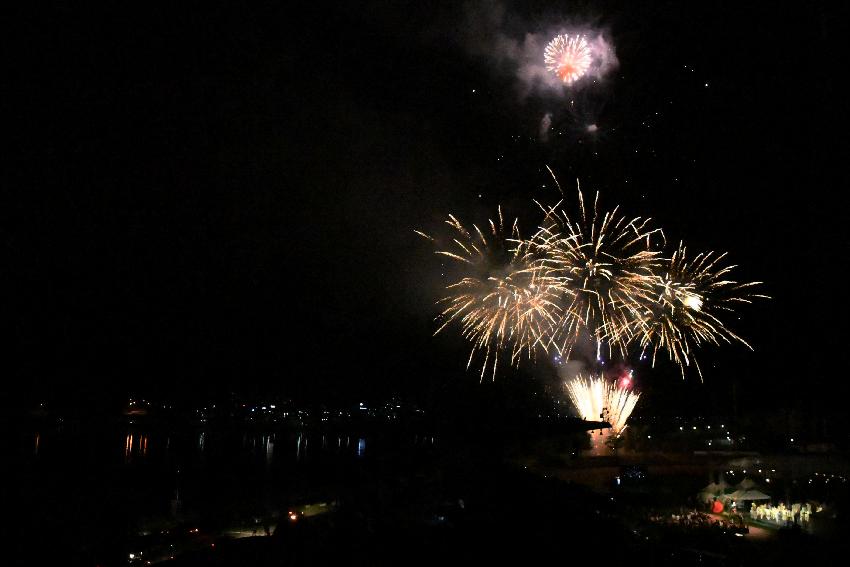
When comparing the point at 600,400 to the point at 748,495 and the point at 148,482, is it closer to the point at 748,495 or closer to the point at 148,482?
Answer: the point at 748,495

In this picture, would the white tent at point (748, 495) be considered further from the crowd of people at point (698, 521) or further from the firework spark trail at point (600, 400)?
the firework spark trail at point (600, 400)

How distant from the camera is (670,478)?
19.1m

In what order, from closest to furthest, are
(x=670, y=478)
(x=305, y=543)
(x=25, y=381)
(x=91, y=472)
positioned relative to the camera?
(x=305, y=543) < (x=670, y=478) < (x=91, y=472) < (x=25, y=381)

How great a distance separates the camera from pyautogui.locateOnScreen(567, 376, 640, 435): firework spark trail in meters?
26.2

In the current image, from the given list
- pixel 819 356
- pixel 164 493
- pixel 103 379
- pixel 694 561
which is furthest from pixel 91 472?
pixel 103 379

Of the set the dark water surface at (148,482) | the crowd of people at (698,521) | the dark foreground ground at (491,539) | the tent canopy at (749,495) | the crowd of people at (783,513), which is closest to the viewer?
the dark foreground ground at (491,539)

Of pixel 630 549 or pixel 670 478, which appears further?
pixel 670 478

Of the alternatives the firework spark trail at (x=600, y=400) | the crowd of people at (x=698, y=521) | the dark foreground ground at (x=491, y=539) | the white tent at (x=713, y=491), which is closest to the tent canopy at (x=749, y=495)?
the white tent at (x=713, y=491)

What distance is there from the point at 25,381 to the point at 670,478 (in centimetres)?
8134

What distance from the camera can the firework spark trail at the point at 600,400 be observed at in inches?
1031

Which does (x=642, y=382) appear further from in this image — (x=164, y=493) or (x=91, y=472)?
(x=91, y=472)

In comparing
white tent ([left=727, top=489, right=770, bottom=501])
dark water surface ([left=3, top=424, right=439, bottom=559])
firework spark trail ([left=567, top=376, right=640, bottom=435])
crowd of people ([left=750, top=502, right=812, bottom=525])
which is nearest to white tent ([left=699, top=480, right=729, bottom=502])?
white tent ([left=727, top=489, right=770, bottom=501])

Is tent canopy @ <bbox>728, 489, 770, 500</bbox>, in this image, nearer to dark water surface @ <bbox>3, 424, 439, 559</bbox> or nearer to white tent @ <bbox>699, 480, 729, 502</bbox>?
white tent @ <bbox>699, 480, 729, 502</bbox>

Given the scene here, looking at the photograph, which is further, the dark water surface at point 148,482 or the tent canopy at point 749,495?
the dark water surface at point 148,482
